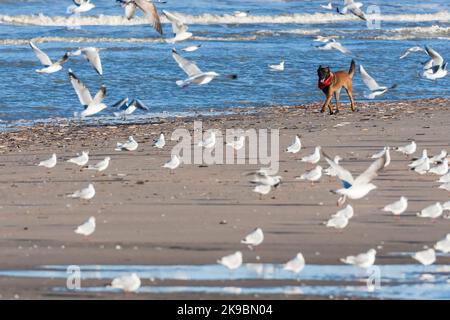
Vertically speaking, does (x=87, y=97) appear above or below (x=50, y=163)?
above

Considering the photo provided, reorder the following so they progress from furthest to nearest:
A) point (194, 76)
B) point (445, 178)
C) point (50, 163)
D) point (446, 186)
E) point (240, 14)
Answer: point (240, 14) < point (194, 76) < point (50, 163) < point (445, 178) < point (446, 186)

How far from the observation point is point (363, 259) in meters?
6.80

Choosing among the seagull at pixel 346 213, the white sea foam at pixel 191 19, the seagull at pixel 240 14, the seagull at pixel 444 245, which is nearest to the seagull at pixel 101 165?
the seagull at pixel 346 213

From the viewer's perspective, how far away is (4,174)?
1021cm

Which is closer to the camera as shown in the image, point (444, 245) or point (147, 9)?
point (444, 245)

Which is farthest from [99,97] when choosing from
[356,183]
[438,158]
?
[356,183]

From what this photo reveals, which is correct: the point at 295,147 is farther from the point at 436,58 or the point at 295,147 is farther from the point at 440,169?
the point at 436,58

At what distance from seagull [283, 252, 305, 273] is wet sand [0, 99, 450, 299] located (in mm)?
386

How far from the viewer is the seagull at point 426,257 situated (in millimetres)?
6855

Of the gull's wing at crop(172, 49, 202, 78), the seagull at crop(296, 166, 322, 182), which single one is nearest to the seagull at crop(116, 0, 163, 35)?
the gull's wing at crop(172, 49, 202, 78)

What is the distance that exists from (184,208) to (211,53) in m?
13.0

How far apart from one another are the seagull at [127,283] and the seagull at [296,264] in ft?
3.16

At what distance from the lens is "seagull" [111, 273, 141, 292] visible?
20.8ft

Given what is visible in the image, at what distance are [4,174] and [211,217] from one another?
8.88 ft
